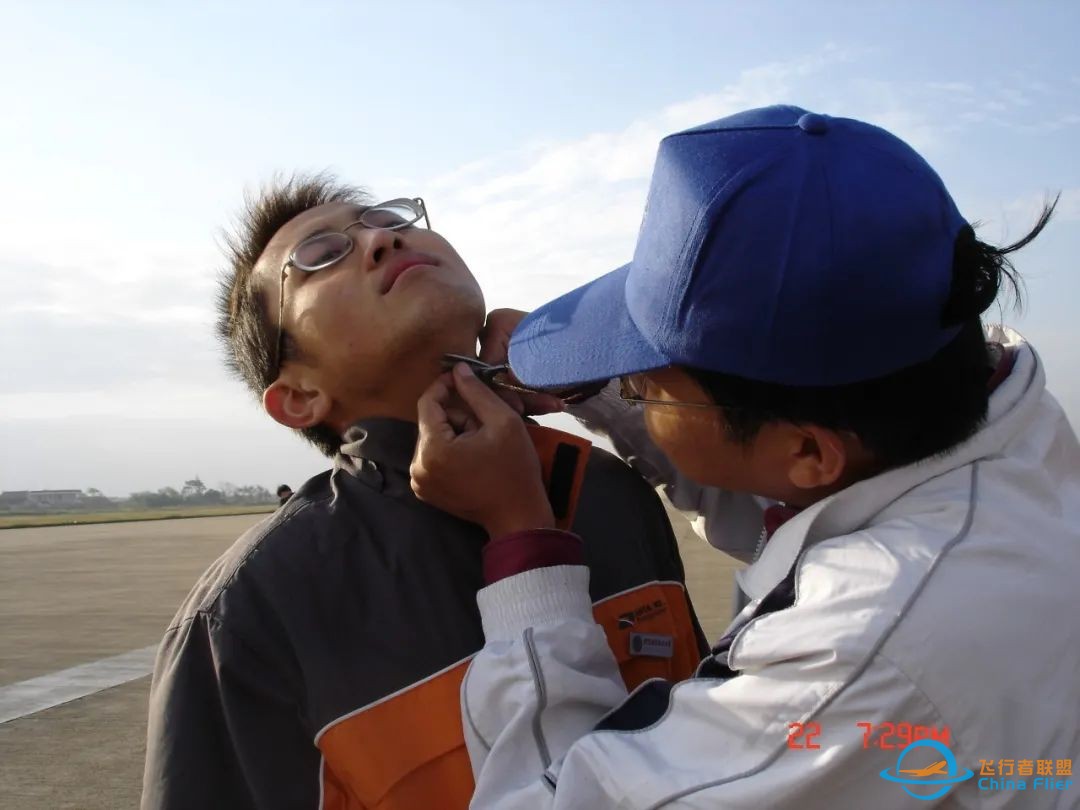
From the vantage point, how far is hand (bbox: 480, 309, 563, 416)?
2.36 m

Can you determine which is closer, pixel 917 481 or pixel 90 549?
pixel 917 481

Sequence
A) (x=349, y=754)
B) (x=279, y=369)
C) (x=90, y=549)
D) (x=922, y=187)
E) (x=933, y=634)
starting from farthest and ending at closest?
(x=90, y=549), (x=279, y=369), (x=349, y=754), (x=922, y=187), (x=933, y=634)

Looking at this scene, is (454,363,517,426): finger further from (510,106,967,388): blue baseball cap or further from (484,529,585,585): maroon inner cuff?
(510,106,967,388): blue baseball cap

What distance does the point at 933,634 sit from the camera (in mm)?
1276

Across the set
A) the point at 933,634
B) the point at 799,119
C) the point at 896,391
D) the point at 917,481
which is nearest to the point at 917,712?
the point at 933,634

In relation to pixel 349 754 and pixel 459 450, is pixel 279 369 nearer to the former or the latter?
pixel 459 450

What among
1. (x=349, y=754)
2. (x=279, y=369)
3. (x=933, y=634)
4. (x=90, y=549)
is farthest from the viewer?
(x=90, y=549)

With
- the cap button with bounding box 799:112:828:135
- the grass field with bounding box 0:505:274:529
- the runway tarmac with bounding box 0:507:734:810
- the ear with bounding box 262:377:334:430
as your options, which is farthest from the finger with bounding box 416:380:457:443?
the grass field with bounding box 0:505:274:529

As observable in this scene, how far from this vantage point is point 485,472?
1960 mm

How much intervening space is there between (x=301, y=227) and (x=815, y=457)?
1541 millimetres

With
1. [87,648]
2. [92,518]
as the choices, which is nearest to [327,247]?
[87,648]

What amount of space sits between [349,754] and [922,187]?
142 cm

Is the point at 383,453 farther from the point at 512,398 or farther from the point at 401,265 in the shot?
the point at 401,265

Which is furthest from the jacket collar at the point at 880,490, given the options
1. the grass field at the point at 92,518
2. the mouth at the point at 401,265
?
the grass field at the point at 92,518
